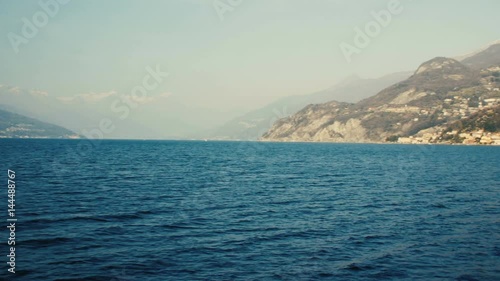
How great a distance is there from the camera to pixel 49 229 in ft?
104

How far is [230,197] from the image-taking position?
51.2m

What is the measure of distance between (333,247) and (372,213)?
15116 mm

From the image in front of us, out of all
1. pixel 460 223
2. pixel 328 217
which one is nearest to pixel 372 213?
pixel 328 217

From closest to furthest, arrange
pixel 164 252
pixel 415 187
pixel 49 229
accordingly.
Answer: pixel 164 252 < pixel 49 229 < pixel 415 187

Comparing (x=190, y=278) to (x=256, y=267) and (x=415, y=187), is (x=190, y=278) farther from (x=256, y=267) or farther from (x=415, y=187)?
(x=415, y=187)

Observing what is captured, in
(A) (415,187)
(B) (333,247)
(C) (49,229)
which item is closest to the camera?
(B) (333,247)

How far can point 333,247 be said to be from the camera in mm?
28219

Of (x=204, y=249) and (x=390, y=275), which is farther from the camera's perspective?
(x=204, y=249)

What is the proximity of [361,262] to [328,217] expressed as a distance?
14.2 metres

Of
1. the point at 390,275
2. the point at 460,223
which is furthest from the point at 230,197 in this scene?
the point at 390,275

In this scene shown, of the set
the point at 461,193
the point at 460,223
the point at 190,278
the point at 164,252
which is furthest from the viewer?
the point at 461,193

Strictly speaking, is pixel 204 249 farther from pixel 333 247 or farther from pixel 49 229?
pixel 49 229

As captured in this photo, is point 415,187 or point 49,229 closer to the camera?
point 49,229

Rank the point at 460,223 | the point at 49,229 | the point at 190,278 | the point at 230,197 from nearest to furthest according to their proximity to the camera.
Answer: the point at 190,278 < the point at 49,229 < the point at 460,223 < the point at 230,197
